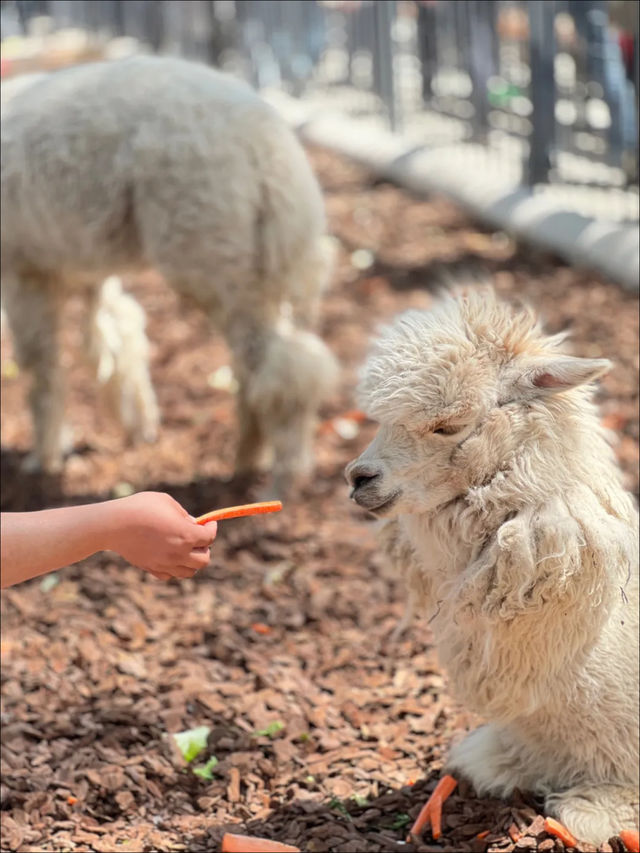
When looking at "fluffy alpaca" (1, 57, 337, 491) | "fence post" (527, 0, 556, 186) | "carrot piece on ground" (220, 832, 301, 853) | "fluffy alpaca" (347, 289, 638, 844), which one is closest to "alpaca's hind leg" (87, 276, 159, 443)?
"fluffy alpaca" (1, 57, 337, 491)

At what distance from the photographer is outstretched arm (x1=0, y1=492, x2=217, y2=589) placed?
230 centimetres

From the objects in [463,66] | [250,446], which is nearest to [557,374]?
[250,446]

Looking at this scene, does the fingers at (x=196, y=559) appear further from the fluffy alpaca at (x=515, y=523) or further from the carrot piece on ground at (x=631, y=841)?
the carrot piece on ground at (x=631, y=841)

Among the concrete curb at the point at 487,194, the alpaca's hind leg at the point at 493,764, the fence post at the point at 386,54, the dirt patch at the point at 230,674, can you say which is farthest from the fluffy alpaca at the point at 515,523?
the fence post at the point at 386,54

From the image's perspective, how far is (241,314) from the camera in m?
5.39

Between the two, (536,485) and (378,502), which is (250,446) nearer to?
(378,502)

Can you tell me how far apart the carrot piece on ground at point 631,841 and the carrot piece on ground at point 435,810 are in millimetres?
508

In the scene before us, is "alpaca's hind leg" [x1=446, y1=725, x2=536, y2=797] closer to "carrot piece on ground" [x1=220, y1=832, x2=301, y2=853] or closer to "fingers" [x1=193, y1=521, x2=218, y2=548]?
"carrot piece on ground" [x1=220, y1=832, x2=301, y2=853]

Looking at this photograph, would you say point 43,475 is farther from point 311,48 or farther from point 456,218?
point 311,48

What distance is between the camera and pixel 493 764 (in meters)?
3.43

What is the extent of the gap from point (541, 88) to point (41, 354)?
4.81 metres

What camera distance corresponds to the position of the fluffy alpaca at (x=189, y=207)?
17.0 feet

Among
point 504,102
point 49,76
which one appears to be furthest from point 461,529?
point 504,102

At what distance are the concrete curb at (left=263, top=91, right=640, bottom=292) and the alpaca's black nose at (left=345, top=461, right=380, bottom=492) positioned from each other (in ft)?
12.8
